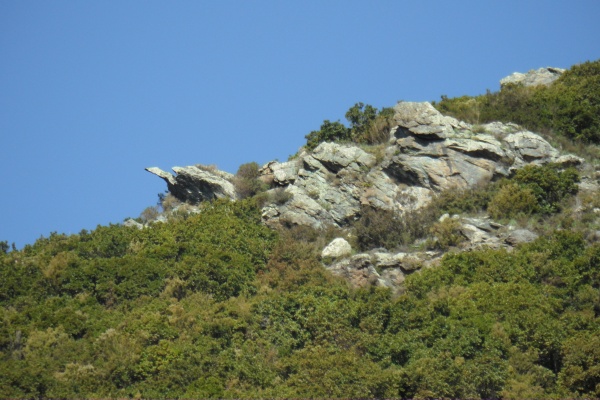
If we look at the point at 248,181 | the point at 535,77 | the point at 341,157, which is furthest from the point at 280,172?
the point at 535,77

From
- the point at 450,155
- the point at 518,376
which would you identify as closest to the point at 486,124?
the point at 450,155

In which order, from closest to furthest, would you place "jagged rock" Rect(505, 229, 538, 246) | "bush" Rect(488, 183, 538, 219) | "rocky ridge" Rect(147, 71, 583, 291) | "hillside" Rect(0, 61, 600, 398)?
1. "hillside" Rect(0, 61, 600, 398)
2. "jagged rock" Rect(505, 229, 538, 246)
3. "bush" Rect(488, 183, 538, 219)
4. "rocky ridge" Rect(147, 71, 583, 291)

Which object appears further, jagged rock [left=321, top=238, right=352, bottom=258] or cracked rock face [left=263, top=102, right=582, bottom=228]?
cracked rock face [left=263, top=102, right=582, bottom=228]

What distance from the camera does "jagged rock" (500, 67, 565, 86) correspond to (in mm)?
60406

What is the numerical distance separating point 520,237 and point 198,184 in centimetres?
1511

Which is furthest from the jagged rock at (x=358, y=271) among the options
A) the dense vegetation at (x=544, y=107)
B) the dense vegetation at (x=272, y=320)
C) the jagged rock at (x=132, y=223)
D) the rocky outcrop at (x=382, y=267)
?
the dense vegetation at (x=544, y=107)

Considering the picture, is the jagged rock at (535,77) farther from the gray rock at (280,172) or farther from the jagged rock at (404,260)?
the jagged rock at (404,260)

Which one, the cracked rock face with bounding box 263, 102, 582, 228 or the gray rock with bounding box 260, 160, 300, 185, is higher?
the gray rock with bounding box 260, 160, 300, 185

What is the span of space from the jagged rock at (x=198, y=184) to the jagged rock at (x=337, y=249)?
657 cm

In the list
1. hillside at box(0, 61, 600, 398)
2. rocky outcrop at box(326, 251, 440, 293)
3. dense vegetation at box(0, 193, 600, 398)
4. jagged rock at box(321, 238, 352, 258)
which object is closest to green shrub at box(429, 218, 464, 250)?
hillside at box(0, 61, 600, 398)

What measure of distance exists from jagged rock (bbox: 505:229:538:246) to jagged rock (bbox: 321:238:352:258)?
20.5ft

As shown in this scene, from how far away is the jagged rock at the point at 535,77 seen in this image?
60.4 m

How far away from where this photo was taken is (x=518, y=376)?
35.7 metres

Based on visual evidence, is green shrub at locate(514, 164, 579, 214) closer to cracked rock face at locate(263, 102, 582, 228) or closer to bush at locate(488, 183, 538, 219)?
bush at locate(488, 183, 538, 219)
